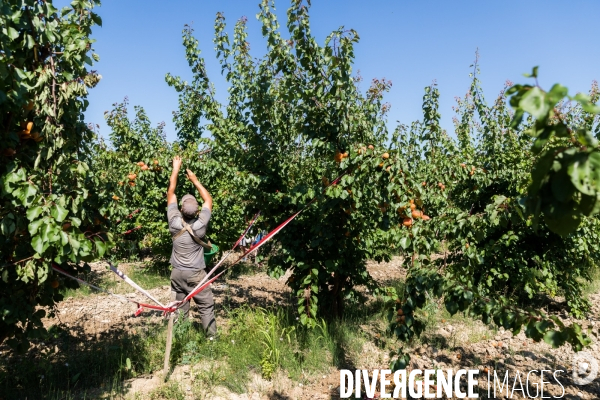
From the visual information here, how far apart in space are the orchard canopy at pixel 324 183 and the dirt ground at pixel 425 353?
0.39 meters

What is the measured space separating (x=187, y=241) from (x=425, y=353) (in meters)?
2.55

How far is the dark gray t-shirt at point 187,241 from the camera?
415cm

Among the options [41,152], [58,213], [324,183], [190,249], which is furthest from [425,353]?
[41,152]

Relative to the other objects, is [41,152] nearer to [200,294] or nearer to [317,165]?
[200,294]

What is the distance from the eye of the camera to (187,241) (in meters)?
4.23

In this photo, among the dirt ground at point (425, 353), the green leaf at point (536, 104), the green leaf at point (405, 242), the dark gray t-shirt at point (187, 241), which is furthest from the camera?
the dark gray t-shirt at point (187, 241)

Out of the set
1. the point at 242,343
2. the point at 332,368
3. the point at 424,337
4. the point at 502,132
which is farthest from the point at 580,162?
the point at 502,132

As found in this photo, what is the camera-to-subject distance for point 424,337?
4711mm

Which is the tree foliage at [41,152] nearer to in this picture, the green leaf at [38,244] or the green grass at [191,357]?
the green leaf at [38,244]

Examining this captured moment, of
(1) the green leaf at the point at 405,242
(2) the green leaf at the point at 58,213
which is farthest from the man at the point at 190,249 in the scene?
(1) the green leaf at the point at 405,242

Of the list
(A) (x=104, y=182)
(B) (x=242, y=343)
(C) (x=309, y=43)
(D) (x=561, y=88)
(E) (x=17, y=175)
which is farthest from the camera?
(B) (x=242, y=343)

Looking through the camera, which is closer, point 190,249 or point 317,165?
point 190,249

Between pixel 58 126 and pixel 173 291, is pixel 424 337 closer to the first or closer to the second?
pixel 173 291

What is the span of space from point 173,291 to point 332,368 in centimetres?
176
